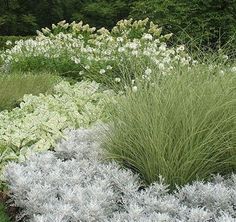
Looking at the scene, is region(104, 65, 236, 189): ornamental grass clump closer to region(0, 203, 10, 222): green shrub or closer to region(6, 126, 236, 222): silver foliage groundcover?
region(6, 126, 236, 222): silver foliage groundcover

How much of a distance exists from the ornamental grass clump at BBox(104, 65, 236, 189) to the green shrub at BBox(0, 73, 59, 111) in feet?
7.22

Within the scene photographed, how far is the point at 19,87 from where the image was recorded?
6488 mm

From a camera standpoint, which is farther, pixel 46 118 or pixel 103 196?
pixel 46 118

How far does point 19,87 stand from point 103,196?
3.54 meters

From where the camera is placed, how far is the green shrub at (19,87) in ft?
19.6

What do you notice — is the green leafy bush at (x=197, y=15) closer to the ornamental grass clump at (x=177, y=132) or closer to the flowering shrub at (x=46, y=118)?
the flowering shrub at (x=46, y=118)

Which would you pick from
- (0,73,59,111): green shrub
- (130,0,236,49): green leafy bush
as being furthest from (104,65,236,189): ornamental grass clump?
Result: (130,0,236,49): green leafy bush

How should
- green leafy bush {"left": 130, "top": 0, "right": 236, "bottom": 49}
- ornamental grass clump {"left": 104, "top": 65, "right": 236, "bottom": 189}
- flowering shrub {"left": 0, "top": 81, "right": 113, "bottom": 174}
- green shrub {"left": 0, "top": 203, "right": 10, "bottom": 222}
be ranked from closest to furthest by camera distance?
green shrub {"left": 0, "top": 203, "right": 10, "bottom": 222} → ornamental grass clump {"left": 104, "top": 65, "right": 236, "bottom": 189} → flowering shrub {"left": 0, "top": 81, "right": 113, "bottom": 174} → green leafy bush {"left": 130, "top": 0, "right": 236, "bottom": 49}

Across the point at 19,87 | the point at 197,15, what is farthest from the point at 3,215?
the point at 197,15

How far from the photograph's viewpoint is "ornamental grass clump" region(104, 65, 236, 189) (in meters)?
3.70

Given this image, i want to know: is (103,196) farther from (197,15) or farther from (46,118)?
(197,15)

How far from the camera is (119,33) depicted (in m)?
11.8

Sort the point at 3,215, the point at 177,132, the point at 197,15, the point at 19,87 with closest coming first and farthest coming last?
1. the point at 3,215
2. the point at 177,132
3. the point at 19,87
4. the point at 197,15

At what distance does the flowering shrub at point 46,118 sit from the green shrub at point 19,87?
325mm
